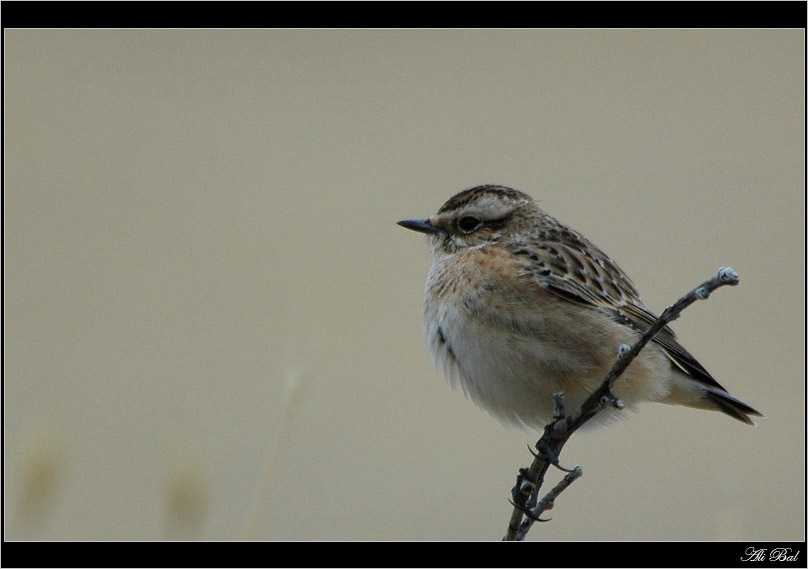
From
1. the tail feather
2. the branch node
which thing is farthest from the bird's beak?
the branch node

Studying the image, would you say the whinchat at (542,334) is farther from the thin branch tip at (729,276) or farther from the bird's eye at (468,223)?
the thin branch tip at (729,276)

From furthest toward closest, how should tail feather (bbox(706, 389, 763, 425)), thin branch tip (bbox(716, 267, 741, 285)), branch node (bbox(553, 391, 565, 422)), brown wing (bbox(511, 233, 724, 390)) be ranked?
tail feather (bbox(706, 389, 763, 425)) < brown wing (bbox(511, 233, 724, 390)) < branch node (bbox(553, 391, 565, 422)) < thin branch tip (bbox(716, 267, 741, 285))

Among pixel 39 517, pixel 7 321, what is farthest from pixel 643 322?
pixel 7 321

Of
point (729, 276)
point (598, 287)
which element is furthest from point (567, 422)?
point (598, 287)

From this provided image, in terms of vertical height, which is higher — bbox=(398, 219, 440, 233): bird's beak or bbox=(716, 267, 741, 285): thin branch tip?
bbox=(716, 267, 741, 285): thin branch tip

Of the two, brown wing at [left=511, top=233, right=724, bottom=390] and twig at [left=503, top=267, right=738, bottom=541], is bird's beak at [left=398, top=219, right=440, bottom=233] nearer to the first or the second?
brown wing at [left=511, top=233, right=724, bottom=390]

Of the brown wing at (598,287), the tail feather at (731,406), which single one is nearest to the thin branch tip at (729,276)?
the brown wing at (598,287)

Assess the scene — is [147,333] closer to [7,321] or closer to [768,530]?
[7,321]
